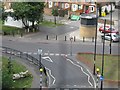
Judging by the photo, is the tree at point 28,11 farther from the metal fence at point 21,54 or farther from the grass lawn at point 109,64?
the grass lawn at point 109,64

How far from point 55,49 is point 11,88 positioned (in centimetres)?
861

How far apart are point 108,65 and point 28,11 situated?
412 inches

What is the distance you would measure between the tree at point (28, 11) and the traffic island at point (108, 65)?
736 centimetres

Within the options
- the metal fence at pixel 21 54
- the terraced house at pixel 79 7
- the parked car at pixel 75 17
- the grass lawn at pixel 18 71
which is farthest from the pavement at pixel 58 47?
the terraced house at pixel 79 7

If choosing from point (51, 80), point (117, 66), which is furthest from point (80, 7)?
point (51, 80)

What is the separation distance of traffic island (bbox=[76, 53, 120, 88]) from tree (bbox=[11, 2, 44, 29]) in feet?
24.2

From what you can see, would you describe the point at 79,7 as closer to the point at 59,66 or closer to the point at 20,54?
the point at 20,54

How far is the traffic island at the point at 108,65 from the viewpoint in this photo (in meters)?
20.9

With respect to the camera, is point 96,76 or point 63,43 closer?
point 96,76

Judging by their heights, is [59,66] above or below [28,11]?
below

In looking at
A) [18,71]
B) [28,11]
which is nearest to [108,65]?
[18,71]

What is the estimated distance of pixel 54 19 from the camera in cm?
3828

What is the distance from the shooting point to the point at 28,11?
105ft

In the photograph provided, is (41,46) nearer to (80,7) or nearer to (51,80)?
(51,80)
